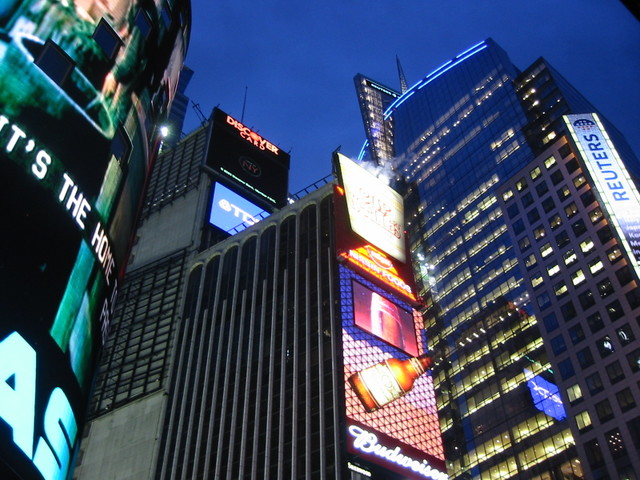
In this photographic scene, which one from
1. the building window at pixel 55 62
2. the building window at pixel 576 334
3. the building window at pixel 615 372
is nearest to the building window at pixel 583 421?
the building window at pixel 615 372

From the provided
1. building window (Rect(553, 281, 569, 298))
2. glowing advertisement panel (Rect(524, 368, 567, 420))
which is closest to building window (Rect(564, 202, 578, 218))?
building window (Rect(553, 281, 569, 298))

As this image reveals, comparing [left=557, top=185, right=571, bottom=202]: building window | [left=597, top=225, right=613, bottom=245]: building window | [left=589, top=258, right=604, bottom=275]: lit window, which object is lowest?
[left=589, top=258, right=604, bottom=275]: lit window

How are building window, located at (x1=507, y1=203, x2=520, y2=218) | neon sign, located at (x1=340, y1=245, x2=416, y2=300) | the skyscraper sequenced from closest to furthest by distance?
neon sign, located at (x1=340, y1=245, x2=416, y2=300)
the skyscraper
building window, located at (x1=507, y1=203, x2=520, y2=218)

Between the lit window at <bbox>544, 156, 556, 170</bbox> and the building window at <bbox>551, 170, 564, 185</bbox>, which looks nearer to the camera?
the building window at <bbox>551, 170, 564, 185</bbox>

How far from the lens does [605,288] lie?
246 feet

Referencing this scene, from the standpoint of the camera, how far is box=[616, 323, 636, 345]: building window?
69.5 m

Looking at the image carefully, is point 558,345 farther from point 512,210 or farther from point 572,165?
point 572,165

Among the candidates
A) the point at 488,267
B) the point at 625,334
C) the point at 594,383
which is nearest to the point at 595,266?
the point at 625,334

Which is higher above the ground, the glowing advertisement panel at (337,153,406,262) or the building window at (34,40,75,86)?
the glowing advertisement panel at (337,153,406,262)

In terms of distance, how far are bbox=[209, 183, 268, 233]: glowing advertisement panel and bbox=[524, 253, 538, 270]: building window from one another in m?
33.0

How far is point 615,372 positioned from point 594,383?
247cm

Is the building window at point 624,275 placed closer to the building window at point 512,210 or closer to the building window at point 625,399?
the building window at point 625,399

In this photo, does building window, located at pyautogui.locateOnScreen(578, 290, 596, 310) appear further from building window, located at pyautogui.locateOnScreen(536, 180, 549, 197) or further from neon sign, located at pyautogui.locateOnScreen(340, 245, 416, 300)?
neon sign, located at pyautogui.locateOnScreen(340, 245, 416, 300)

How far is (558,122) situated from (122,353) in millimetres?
68031
